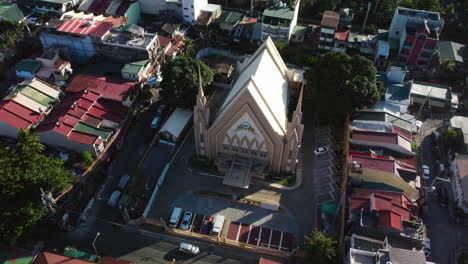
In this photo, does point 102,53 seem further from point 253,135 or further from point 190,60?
point 253,135

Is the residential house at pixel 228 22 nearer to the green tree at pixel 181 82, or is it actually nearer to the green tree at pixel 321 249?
the green tree at pixel 181 82

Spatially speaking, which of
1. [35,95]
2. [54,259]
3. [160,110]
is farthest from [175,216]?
[35,95]

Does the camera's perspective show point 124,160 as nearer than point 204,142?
No

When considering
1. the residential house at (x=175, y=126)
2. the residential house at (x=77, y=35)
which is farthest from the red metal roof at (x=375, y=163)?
the residential house at (x=77, y=35)

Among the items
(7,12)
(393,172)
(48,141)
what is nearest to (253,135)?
(393,172)

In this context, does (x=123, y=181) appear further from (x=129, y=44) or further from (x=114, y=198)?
(x=129, y=44)

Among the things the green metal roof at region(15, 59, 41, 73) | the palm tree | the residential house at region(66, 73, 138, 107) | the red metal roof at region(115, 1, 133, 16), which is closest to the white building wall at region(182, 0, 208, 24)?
the red metal roof at region(115, 1, 133, 16)

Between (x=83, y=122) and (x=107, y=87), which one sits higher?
(x=107, y=87)
